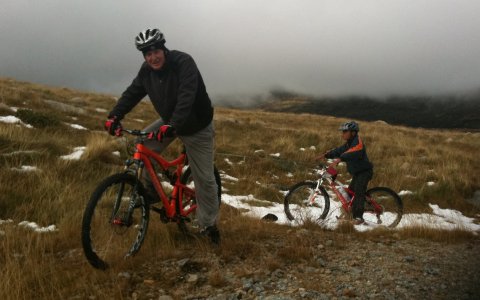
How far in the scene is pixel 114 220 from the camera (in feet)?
15.5

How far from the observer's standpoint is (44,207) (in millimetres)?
6453

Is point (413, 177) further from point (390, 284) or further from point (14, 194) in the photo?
point (14, 194)

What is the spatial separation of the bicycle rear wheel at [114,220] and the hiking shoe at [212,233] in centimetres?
83

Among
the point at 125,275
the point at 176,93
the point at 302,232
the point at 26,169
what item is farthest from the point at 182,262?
the point at 26,169

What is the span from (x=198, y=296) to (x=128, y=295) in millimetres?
664

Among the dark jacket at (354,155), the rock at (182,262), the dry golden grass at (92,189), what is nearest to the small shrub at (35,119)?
the dry golden grass at (92,189)

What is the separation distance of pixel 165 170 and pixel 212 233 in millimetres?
1008

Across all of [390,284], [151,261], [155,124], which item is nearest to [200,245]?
[151,261]

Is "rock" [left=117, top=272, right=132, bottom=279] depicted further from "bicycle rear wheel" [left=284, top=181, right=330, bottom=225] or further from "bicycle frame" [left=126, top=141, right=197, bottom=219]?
"bicycle rear wheel" [left=284, top=181, right=330, bottom=225]

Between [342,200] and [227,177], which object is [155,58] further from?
[227,177]

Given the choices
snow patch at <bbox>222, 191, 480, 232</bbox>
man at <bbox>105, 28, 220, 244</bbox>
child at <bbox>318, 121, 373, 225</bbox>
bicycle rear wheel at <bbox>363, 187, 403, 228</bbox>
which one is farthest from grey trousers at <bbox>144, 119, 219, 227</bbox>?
bicycle rear wheel at <bbox>363, 187, 403, 228</bbox>

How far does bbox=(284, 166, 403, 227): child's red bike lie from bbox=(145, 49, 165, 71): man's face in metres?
5.06

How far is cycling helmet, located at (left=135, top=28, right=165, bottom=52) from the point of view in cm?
462

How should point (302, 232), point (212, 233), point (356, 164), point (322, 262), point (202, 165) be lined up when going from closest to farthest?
point (322, 262), point (202, 165), point (212, 233), point (302, 232), point (356, 164)
